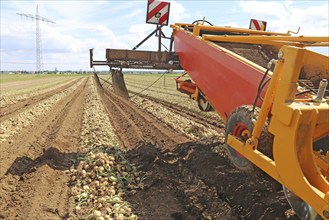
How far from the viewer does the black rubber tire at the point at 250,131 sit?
3277mm

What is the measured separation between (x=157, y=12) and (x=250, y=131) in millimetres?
4630

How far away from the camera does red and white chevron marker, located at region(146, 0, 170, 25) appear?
23.7 ft

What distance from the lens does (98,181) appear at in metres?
5.11

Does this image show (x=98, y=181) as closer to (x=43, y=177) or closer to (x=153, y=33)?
(x=43, y=177)

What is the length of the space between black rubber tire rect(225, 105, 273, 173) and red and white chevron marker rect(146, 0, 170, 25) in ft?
13.4

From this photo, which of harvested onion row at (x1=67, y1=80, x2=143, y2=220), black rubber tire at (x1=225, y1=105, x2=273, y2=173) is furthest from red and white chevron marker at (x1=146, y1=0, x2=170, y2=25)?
black rubber tire at (x1=225, y1=105, x2=273, y2=173)

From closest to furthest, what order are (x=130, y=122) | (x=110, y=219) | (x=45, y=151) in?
1. (x=110, y=219)
2. (x=45, y=151)
3. (x=130, y=122)

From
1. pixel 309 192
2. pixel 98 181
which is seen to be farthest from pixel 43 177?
pixel 309 192

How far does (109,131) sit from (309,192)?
6721 mm

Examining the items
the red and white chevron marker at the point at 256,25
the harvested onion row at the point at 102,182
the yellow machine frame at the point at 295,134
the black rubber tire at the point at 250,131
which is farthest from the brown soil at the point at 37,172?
the red and white chevron marker at the point at 256,25

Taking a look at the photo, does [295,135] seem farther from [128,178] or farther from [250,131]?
[128,178]

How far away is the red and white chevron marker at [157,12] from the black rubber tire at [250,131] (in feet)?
13.4

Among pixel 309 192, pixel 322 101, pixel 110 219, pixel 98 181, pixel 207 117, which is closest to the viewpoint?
pixel 309 192

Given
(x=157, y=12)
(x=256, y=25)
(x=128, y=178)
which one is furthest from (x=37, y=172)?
(x=256, y=25)
